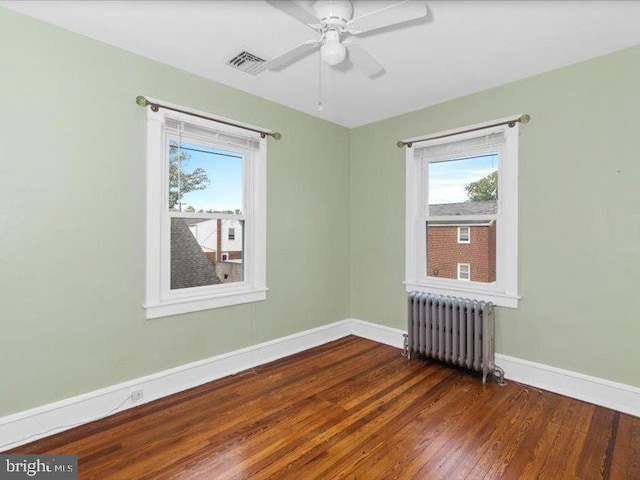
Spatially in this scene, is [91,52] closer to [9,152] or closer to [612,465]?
[9,152]

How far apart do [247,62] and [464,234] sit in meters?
2.55

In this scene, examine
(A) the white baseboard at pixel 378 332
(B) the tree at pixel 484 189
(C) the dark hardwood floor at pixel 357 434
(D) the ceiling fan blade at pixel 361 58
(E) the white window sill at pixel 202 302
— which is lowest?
(C) the dark hardwood floor at pixel 357 434

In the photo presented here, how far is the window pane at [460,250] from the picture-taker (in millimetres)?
3129

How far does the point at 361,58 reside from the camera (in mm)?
2018

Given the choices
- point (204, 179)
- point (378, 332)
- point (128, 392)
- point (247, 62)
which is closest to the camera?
point (128, 392)

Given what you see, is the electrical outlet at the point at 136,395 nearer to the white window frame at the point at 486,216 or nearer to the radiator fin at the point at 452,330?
the radiator fin at the point at 452,330

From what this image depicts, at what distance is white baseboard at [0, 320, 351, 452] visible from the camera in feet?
6.59

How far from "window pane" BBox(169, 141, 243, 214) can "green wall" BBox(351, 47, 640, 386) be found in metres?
2.30

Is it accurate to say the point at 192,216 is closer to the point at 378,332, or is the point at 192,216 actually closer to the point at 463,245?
the point at 378,332

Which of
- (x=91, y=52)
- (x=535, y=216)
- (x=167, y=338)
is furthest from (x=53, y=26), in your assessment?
(x=535, y=216)

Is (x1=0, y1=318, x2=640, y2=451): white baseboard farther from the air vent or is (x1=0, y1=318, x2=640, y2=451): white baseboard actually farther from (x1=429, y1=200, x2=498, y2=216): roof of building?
the air vent

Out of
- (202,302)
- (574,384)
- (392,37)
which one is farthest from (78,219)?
(574,384)

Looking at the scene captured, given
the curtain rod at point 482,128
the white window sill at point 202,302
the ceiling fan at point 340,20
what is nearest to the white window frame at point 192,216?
the white window sill at point 202,302

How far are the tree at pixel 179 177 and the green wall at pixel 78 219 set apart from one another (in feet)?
0.84
